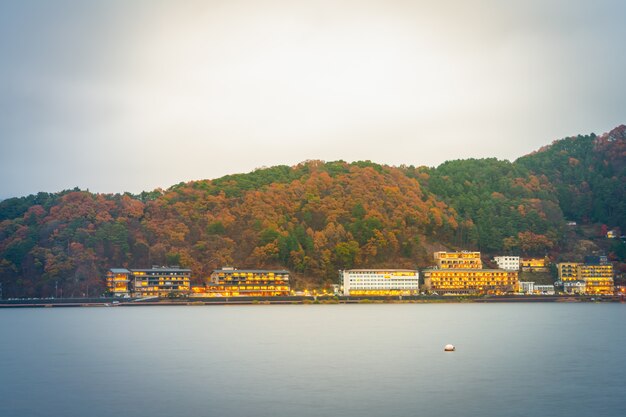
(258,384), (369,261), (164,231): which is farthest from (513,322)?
(164,231)

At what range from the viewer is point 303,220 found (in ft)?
470

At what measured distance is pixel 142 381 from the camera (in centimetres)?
3559

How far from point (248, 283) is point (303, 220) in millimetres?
24376

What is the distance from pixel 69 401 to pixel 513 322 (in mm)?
51755

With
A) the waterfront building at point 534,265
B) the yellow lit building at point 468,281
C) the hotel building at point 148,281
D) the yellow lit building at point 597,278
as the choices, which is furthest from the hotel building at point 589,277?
the hotel building at point 148,281

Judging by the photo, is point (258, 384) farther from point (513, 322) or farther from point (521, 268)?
point (521, 268)

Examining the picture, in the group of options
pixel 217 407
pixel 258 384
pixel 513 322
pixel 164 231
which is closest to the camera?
pixel 217 407

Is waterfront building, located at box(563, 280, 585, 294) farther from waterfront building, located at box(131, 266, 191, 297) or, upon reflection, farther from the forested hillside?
waterfront building, located at box(131, 266, 191, 297)

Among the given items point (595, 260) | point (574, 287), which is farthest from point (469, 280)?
point (595, 260)

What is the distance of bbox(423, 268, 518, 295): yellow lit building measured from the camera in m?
129

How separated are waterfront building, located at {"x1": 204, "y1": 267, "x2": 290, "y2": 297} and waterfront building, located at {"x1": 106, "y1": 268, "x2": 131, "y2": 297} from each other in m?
12.4

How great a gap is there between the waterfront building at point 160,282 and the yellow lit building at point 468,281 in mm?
42234

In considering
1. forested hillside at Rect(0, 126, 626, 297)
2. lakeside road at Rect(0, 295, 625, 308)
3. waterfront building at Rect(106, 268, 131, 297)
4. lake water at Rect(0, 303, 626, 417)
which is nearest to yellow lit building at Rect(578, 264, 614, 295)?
lakeside road at Rect(0, 295, 625, 308)

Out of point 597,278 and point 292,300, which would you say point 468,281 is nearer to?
point 597,278
